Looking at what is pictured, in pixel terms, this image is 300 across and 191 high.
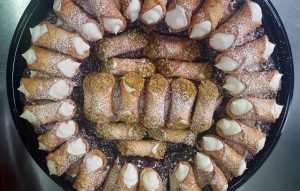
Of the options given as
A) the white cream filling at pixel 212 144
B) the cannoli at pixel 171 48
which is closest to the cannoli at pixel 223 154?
the white cream filling at pixel 212 144

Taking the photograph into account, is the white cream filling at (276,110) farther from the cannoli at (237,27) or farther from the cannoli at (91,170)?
the cannoli at (91,170)

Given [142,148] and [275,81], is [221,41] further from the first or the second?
[142,148]

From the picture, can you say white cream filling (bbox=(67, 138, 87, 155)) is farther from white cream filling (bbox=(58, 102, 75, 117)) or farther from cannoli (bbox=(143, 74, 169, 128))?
cannoli (bbox=(143, 74, 169, 128))

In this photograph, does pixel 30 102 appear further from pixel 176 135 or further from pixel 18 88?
pixel 176 135

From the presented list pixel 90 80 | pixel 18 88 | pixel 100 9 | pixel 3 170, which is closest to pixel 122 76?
pixel 90 80

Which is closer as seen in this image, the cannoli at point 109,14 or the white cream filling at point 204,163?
the cannoli at point 109,14

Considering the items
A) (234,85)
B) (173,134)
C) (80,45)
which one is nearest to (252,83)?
(234,85)

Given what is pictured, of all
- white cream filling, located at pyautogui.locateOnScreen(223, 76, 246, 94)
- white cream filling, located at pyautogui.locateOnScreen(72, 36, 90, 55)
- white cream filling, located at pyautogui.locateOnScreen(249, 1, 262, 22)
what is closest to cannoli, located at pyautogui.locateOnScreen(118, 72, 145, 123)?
white cream filling, located at pyautogui.locateOnScreen(72, 36, 90, 55)
